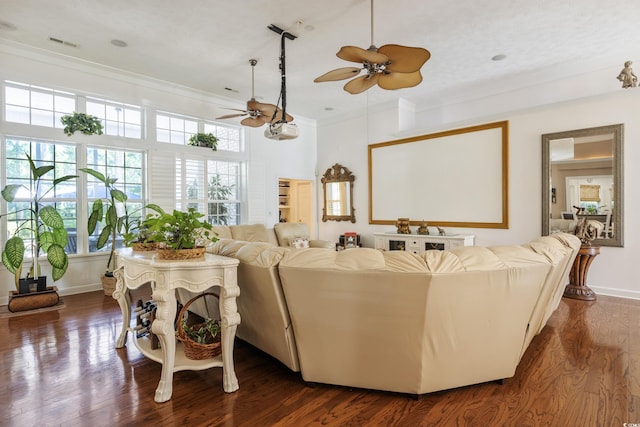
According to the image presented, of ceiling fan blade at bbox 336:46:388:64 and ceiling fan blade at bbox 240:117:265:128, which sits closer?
ceiling fan blade at bbox 336:46:388:64

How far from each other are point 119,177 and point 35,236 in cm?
140

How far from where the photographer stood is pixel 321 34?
403 cm

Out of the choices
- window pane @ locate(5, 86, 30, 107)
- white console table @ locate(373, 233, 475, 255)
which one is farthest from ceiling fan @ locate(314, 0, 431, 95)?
window pane @ locate(5, 86, 30, 107)

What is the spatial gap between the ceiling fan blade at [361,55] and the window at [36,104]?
Result: 4.42 meters

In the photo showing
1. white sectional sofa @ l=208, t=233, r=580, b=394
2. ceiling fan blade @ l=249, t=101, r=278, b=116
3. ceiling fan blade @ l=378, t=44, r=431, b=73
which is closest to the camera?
white sectional sofa @ l=208, t=233, r=580, b=394

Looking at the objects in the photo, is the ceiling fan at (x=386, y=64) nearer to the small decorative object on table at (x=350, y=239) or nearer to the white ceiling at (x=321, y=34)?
the white ceiling at (x=321, y=34)

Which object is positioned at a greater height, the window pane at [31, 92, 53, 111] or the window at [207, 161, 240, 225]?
the window pane at [31, 92, 53, 111]

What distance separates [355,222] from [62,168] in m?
5.33

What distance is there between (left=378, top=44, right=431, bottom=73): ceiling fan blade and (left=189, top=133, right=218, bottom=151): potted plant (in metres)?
4.26

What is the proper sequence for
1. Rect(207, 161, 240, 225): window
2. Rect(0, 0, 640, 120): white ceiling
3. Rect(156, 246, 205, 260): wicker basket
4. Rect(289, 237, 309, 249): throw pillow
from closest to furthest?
Result: Rect(156, 246, 205, 260): wicker basket → Rect(0, 0, 640, 120): white ceiling → Rect(289, 237, 309, 249): throw pillow → Rect(207, 161, 240, 225): window

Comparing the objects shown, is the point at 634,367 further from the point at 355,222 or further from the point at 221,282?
the point at 355,222

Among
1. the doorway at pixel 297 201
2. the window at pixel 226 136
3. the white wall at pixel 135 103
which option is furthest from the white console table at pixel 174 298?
the doorway at pixel 297 201

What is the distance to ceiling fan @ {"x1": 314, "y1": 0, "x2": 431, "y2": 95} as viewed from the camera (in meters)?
2.62

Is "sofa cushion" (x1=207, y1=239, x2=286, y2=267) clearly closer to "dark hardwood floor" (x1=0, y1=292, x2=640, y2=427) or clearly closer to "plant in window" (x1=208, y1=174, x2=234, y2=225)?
"dark hardwood floor" (x1=0, y1=292, x2=640, y2=427)
